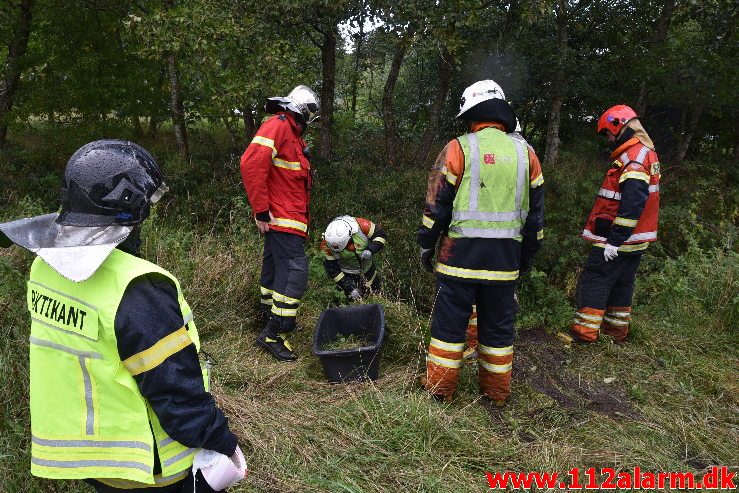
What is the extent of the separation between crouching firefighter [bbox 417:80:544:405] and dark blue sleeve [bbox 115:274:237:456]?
2034mm

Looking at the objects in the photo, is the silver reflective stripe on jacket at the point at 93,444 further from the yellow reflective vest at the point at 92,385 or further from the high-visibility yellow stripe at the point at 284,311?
the high-visibility yellow stripe at the point at 284,311

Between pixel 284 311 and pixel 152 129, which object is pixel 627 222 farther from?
pixel 152 129

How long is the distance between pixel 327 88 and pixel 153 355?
25.0ft

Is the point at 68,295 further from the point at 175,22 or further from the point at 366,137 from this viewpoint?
the point at 366,137

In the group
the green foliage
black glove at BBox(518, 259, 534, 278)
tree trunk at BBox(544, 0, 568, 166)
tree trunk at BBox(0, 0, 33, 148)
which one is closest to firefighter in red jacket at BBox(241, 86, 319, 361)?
black glove at BBox(518, 259, 534, 278)

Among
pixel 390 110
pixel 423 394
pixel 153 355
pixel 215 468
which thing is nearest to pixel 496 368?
pixel 423 394

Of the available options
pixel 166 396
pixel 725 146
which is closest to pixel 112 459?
pixel 166 396

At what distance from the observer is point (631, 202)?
4094 millimetres

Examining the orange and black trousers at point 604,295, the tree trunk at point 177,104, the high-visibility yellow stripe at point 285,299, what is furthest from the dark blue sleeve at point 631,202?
the tree trunk at point 177,104

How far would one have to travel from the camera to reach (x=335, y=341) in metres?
4.00

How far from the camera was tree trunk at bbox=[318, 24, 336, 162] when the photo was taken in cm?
791

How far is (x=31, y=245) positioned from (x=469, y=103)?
2.63m

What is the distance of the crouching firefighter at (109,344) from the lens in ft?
4.53

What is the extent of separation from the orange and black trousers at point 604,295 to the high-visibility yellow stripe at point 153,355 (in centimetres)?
399
